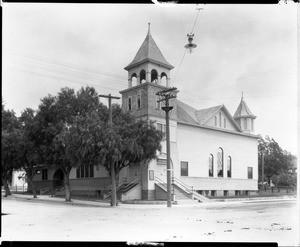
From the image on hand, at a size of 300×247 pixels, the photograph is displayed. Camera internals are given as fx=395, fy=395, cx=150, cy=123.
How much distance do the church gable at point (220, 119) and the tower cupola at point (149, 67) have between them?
9.11 m

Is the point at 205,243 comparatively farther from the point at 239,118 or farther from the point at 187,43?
the point at 239,118

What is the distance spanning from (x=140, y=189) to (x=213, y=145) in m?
11.7

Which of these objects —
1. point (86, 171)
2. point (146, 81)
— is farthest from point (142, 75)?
point (86, 171)

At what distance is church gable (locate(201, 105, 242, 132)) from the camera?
4349cm

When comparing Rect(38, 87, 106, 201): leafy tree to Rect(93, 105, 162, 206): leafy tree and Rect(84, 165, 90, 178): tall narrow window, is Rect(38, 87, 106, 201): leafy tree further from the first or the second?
Rect(84, 165, 90, 178): tall narrow window

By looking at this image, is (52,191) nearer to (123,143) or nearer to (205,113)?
(205,113)

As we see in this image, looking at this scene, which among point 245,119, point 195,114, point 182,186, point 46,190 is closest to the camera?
point 182,186

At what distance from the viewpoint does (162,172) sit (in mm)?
36469

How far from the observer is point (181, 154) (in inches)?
1528

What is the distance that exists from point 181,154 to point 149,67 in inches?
376

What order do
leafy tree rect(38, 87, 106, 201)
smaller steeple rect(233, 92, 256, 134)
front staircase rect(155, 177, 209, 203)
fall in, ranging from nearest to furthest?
leafy tree rect(38, 87, 106, 201)
front staircase rect(155, 177, 209, 203)
smaller steeple rect(233, 92, 256, 134)

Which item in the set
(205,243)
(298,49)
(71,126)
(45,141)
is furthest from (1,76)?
(45,141)

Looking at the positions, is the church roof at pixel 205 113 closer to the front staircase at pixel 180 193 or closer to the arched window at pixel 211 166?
the arched window at pixel 211 166

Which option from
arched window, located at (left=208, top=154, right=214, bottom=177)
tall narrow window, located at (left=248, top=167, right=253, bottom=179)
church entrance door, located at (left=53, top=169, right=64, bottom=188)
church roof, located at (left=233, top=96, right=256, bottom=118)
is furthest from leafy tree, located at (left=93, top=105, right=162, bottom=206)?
church roof, located at (left=233, top=96, right=256, bottom=118)
